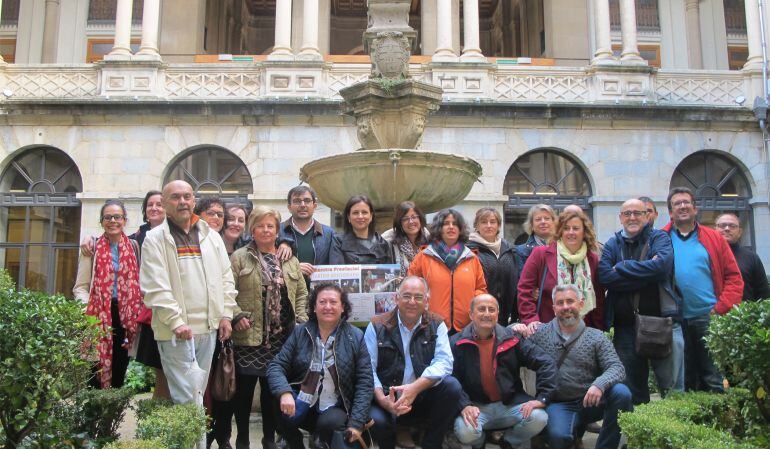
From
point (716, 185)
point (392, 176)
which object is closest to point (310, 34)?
point (716, 185)

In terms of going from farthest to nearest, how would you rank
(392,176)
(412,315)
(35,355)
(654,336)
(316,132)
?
(316,132)
(392,176)
(654,336)
(412,315)
(35,355)

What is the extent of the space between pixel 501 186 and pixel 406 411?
594 inches

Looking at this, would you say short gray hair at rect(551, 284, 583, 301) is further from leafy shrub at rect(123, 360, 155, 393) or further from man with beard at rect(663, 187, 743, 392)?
leafy shrub at rect(123, 360, 155, 393)

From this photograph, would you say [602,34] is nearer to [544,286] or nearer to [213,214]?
[544,286]

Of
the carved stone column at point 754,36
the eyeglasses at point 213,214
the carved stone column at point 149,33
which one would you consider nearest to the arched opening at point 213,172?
the carved stone column at point 149,33

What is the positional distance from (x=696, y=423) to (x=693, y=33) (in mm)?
25411

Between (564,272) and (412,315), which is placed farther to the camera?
(564,272)

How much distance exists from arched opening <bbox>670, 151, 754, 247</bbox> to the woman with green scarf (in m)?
15.8

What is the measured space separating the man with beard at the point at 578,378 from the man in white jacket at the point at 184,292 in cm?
277

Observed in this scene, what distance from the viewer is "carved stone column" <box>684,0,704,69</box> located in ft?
90.0

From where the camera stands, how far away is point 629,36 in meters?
21.9

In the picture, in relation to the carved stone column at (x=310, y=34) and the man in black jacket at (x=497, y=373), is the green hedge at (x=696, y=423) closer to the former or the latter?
the man in black jacket at (x=497, y=373)

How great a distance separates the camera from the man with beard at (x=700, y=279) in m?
7.10

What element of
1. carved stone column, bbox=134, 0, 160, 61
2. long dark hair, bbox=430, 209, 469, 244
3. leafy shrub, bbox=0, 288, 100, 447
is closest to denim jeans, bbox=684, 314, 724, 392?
long dark hair, bbox=430, 209, 469, 244
